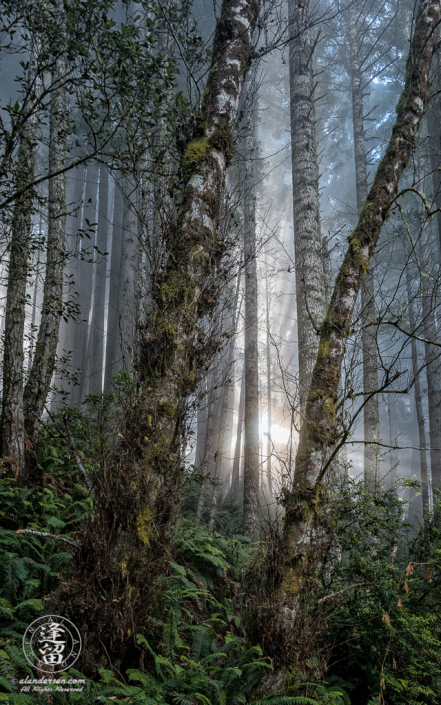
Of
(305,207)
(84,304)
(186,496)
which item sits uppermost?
(84,304)

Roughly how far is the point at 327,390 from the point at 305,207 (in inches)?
194

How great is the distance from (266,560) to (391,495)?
2680 millimetres

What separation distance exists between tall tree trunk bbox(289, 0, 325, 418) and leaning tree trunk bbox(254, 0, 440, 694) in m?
2.17

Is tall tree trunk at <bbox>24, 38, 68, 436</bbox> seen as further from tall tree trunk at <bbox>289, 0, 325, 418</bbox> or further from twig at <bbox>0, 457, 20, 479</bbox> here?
tall tree trunk at <bbox>289, 0, 325, 418</bbox>

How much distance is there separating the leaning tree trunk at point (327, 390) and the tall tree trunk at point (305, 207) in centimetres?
217

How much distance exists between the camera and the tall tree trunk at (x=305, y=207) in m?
6.88

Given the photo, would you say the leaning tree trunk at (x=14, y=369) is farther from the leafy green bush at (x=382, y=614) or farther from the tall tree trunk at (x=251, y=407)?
the tall tree trunk at (x=251, y=407)

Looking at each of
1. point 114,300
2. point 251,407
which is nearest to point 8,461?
point 251,407

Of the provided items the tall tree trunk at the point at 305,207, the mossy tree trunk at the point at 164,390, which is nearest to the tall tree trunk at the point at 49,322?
the mossy tree trunk at the point at 164,390

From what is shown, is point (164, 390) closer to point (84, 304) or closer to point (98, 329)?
point (98, 329)

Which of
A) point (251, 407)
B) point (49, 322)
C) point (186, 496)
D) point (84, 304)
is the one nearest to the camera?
point (186, 496)

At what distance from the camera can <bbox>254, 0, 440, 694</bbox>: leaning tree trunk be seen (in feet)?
10.3

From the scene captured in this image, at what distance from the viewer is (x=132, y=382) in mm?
3693

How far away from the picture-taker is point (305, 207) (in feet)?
24.8
